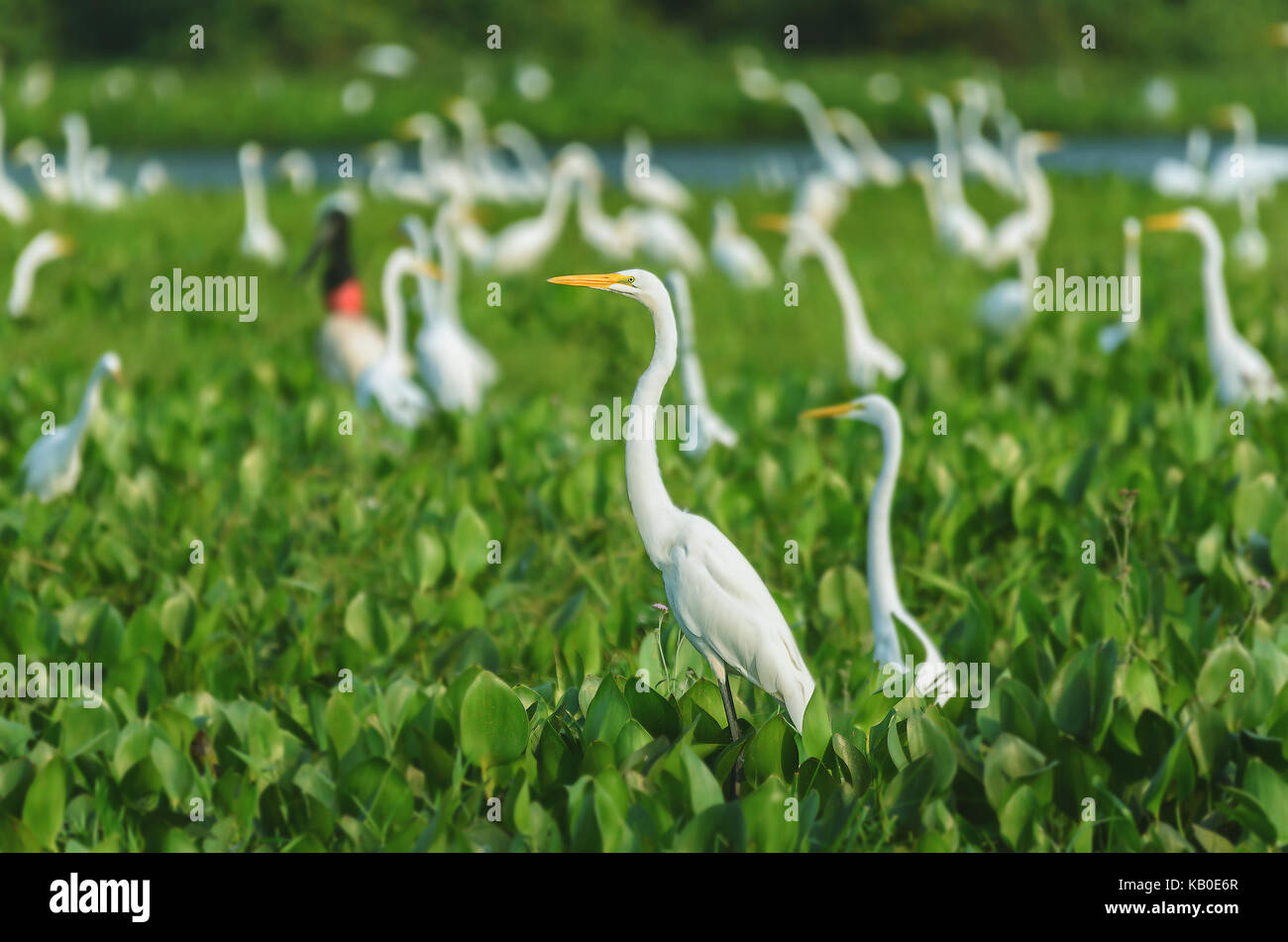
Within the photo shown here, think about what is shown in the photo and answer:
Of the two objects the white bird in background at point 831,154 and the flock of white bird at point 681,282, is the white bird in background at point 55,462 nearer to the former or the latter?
the flock of white bird at point 681,282

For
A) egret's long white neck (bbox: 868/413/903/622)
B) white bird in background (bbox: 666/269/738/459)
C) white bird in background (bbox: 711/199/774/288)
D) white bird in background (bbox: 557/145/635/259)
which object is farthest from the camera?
white bird in background (bbox: 557/145/635/259)

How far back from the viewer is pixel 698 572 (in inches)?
125

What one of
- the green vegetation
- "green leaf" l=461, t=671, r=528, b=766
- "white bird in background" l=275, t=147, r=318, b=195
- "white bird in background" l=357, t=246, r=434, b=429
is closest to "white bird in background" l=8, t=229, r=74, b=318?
the green vegetation

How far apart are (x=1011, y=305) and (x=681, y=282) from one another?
4.55 metres

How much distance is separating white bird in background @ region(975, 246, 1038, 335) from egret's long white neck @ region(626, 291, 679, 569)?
21.8ft

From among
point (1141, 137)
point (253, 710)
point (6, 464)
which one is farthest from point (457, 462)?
point (1141, 137)

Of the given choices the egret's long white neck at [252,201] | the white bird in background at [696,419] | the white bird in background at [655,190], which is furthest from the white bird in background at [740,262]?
the white bird in background at [696,419]

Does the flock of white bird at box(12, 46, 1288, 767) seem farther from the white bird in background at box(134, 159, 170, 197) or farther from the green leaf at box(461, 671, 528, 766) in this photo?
the green leaf at box(461, 671, 528, 766)

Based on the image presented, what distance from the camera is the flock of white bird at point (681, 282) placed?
319 centimetres

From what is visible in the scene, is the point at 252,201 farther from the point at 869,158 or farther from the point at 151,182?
the point at 869,158

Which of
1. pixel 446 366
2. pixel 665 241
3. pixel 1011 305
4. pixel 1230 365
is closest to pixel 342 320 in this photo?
pixel 446 366

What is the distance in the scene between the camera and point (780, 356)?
1002 cm

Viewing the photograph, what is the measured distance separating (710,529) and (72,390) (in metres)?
5.16

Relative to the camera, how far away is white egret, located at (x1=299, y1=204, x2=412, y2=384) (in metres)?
8.68
